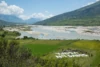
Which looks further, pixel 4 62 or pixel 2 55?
pixel 2 55

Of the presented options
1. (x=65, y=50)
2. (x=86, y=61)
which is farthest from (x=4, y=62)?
(x=65, y=50)

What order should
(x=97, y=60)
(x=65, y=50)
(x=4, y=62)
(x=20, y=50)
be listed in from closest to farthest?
(x=4, y=62) → (x=20, y=50) → (x=97, y=60) → (x=65, y=50)

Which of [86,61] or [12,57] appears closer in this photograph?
[12,57]

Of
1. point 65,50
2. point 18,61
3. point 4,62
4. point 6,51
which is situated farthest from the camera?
point 65,50

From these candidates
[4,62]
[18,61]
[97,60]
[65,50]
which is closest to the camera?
[4,62]

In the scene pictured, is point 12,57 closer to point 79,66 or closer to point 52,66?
point 52,66

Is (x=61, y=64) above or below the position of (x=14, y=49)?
below

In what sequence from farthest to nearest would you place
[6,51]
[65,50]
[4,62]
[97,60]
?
1. [65,50]
2. [97,60]
3. [6,51]
4. [4,62]

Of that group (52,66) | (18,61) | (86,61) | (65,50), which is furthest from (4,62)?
(65,50)

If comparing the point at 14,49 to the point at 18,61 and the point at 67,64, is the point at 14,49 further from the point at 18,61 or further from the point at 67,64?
the point at 67,64
